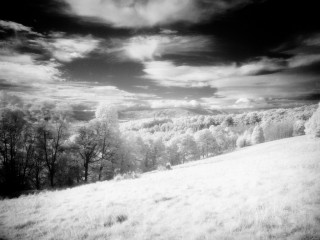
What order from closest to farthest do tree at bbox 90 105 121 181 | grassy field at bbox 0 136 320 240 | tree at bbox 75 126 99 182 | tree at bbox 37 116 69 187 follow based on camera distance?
grassy field at bbox 0 136 320 240
tree at bbox 37 116 69 187
tree at bbox 75 126 99 182
tree at bbox 90 105 121 181

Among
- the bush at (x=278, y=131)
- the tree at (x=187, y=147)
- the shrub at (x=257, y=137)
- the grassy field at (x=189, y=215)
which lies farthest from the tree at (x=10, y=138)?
the bush at (x=278, y=131)

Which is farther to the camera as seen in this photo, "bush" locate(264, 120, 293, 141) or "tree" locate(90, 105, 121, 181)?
"bush" locate(264, 120, 293, 141)

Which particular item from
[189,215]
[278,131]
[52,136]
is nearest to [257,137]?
[278,131]

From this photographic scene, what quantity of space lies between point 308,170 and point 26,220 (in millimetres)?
17799

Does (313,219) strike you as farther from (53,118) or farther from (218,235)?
(53,118)

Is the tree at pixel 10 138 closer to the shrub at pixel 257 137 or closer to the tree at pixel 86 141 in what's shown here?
the tree at pixel 86 141

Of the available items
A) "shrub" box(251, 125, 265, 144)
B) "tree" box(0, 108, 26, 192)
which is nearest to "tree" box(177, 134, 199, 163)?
"shrub" box(251, 125, 265, 144)

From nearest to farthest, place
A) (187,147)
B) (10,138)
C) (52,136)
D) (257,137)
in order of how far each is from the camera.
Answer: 1. (10,138)
2. (52,136)
3. (187,147)
4. (257,137)

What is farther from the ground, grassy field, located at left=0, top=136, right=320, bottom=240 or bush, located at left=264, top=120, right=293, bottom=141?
grassy field, located at left=0, top=136, right=320, bottom=240

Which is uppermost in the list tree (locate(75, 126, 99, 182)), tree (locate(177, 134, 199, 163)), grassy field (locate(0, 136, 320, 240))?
tree (locate(75, 126, 99, 182))

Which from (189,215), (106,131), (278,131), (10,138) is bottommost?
(278,131)

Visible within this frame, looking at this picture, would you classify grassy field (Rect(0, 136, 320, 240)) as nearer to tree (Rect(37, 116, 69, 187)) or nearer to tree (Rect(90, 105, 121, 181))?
tree (Rect(37, 116, 69, 187))

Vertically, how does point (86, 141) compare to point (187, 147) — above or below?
above

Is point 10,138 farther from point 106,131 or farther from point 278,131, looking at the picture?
point 278,131
